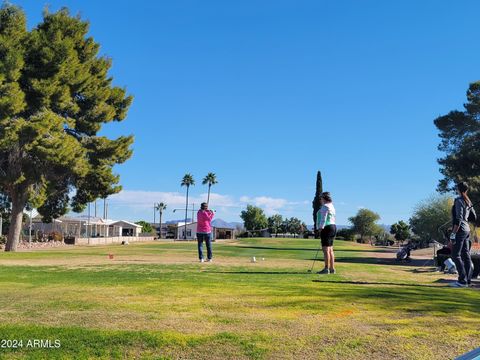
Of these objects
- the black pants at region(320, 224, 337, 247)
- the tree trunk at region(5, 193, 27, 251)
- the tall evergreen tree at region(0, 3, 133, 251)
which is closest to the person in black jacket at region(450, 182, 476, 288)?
the black pants at region(320, 224, 337, 247)

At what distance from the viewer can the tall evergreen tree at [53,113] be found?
82.2 ft

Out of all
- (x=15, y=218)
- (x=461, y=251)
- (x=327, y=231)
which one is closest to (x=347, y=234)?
(x=15, y=218)

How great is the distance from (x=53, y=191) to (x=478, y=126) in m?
35.9

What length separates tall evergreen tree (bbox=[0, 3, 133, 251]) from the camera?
82.2 ft

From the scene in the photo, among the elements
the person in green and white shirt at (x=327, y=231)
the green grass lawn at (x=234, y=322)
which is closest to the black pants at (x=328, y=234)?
the person in green and white shirt at (x=327, y=231)

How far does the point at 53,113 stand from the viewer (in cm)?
2692

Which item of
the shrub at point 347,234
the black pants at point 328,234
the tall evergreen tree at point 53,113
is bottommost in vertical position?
the shrub at point 347,234

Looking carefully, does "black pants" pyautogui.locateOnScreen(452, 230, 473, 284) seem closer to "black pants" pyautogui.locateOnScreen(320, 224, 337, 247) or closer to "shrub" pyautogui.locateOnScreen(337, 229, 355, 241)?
"black pants" pyautogui.locateOnScreen(320, 224, 337, 247)

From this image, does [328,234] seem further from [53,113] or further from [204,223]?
[53,113]

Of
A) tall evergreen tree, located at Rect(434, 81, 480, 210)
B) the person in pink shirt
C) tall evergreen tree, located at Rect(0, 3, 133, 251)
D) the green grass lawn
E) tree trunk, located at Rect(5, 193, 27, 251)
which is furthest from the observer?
tall evergreen tree, located at Rect(434, 81, 480, 210)

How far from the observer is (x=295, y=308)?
6113 mm

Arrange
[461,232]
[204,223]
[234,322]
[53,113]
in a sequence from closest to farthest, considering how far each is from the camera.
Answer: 1. [234,322]
2. [461,232]
3. [204,223]
4. [53,113]

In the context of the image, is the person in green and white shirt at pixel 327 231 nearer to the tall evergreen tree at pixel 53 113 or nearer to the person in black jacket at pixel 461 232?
the person in black jacket at pixel 461 232

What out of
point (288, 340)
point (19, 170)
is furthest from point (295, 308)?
point (19, 170)
